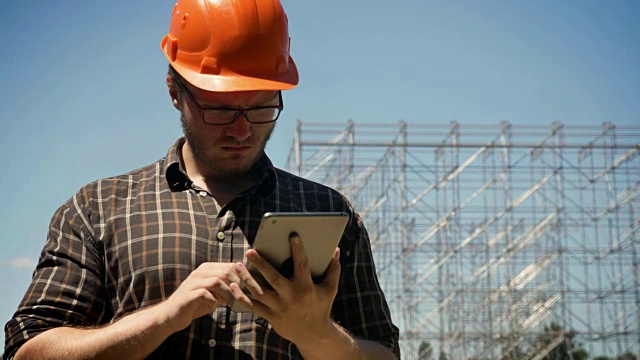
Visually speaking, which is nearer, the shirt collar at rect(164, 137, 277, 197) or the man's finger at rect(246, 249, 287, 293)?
the man's finger at rect(246, 249, 287, 293)

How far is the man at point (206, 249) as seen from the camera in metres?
1.55

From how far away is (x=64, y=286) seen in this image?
1.73 m

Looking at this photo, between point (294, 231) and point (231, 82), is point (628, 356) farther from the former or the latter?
point (294, 231)

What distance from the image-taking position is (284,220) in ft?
4.84

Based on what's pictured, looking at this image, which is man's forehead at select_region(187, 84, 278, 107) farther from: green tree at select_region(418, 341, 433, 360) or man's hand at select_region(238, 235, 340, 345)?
green tree at select_region(418, 341, 433, 360)

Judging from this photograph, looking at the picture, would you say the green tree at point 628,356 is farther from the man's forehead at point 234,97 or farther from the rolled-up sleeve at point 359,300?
the man's forehead at point 234,97

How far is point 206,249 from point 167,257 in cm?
8

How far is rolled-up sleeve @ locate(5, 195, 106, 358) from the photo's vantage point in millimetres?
1706

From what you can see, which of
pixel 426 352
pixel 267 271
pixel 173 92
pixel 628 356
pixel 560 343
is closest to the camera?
pixel 267 271

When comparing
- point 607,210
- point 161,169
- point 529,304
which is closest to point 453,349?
point 529,304

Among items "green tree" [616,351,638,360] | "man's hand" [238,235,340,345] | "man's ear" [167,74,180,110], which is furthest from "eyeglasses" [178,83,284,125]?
"green tree" [616,351,638,360]

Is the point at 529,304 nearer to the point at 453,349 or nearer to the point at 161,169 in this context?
the point at 453,349

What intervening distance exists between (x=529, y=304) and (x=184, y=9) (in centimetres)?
1851

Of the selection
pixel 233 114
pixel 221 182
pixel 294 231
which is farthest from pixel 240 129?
pixel 294 231
